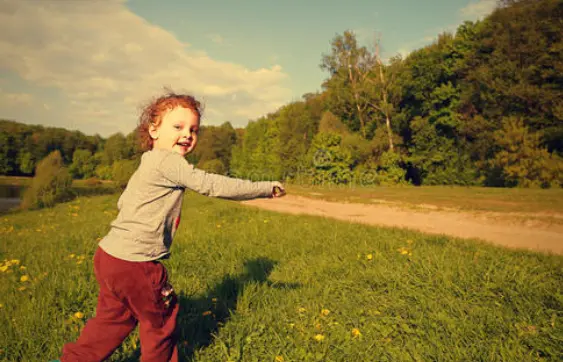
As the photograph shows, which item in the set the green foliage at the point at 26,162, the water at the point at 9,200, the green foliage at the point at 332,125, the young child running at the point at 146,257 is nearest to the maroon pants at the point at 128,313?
the young child running at the point at 146,257

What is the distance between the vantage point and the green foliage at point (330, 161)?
2938 centimetres

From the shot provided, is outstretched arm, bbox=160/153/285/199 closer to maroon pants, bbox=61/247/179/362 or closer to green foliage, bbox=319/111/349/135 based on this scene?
maroon pants, bbox=61/247/179/362

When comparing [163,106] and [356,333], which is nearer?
[163,106]

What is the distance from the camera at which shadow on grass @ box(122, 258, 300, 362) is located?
246 centimetres

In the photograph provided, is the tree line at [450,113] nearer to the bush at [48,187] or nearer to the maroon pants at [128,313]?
the bush at [48,187]

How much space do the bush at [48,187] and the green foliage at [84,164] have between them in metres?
39.2

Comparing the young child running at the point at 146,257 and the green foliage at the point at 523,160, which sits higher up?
the green foliage at the point at 523,160

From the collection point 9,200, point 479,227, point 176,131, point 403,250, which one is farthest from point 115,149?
point 176,131

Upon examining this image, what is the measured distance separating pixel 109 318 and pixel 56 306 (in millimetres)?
1519

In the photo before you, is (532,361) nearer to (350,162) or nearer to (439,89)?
(350,162)

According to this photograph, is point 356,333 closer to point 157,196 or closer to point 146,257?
point 146,257

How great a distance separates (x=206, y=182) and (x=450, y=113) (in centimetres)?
3428

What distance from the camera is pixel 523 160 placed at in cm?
2106

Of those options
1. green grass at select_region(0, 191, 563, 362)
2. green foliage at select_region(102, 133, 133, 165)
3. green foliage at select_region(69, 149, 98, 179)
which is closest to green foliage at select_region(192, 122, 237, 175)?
green foliage at select_region(102, 133, 133, 165)
